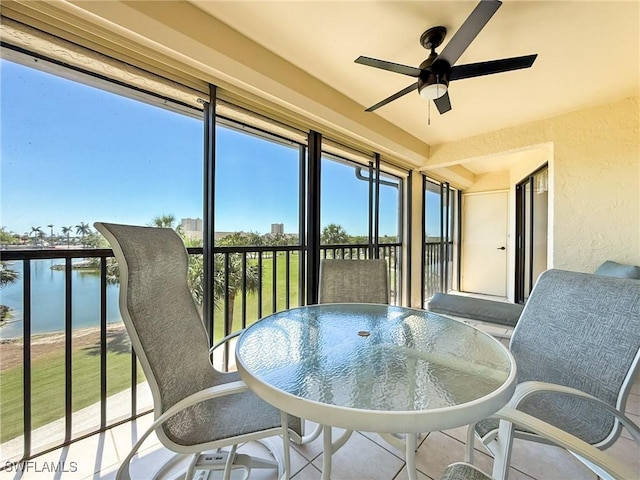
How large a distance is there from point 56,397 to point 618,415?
2592 mm

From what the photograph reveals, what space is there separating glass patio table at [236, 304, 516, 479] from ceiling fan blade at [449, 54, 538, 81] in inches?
58.7

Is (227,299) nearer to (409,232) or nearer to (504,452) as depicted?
(504,452)

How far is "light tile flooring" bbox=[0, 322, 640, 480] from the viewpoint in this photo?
1280 millimetres

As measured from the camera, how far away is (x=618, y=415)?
0.83 metres

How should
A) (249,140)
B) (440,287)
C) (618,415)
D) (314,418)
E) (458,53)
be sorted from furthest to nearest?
(440,287) → (249,140) → (458,53) → (618,415) → (314,418)

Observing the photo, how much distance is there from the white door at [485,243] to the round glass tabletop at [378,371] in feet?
14.7

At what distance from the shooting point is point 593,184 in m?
2.56

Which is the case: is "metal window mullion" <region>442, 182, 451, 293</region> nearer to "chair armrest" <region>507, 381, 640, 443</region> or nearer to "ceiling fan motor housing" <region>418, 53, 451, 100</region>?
"ceiling fan motor housing" <region>418, 53, 451, 100</region>

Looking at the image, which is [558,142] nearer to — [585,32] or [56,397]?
[585,32]

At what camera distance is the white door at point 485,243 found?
4996 mm

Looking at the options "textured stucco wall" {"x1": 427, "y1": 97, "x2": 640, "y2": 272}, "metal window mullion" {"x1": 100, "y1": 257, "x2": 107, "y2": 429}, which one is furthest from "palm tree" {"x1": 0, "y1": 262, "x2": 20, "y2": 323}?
"textured stucco wall" {"x1": 427, "y1": 97, "x2": 640, "y2": 272}

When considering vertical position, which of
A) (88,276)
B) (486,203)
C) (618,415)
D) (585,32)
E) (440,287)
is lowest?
(440,287)

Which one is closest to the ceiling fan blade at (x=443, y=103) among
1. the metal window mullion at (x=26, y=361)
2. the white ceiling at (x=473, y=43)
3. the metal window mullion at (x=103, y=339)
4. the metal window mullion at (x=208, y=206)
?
the white ceiling at (x=473, y=43)

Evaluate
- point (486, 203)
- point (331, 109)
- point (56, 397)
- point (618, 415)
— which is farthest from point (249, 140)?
point (486, 203)
